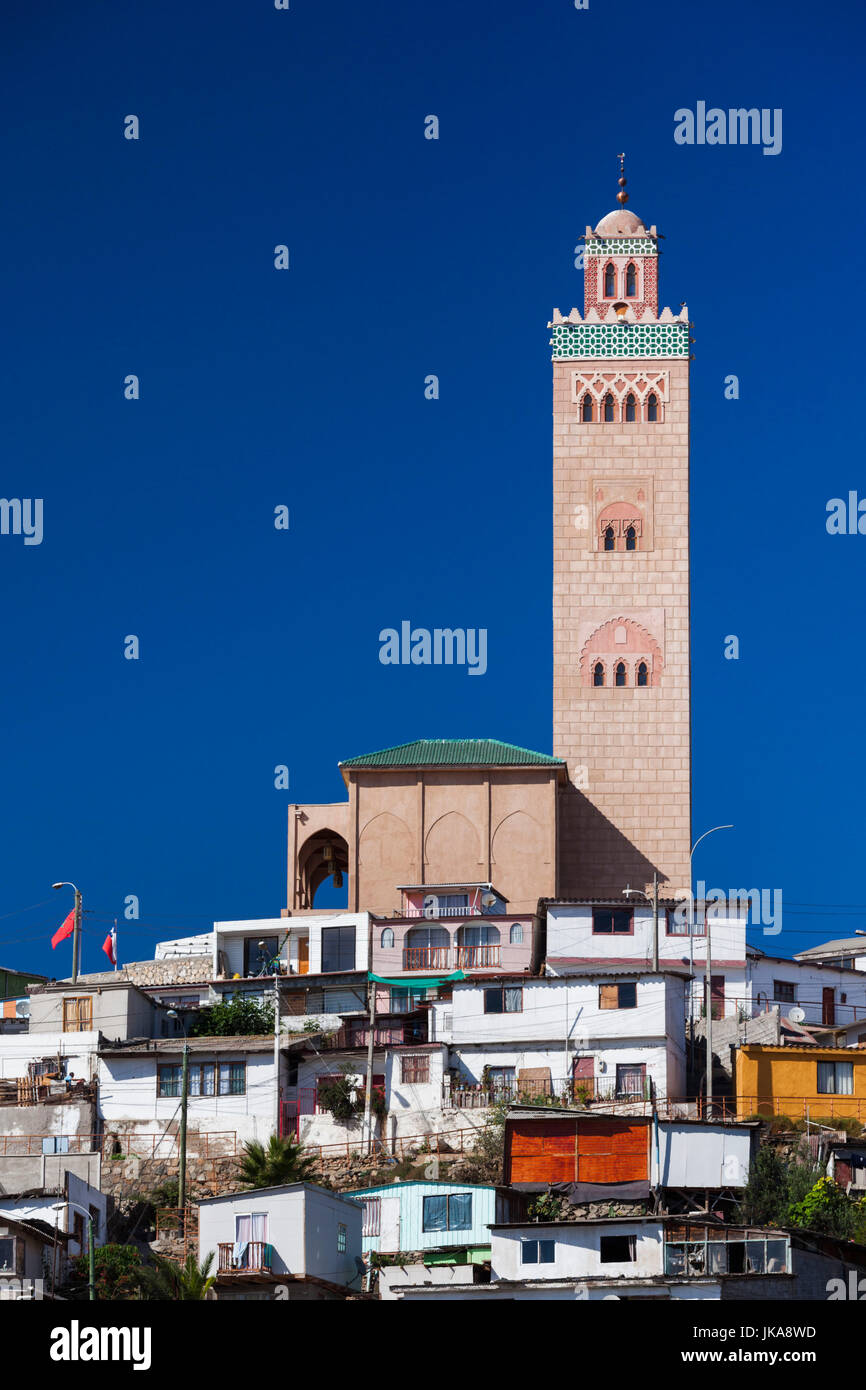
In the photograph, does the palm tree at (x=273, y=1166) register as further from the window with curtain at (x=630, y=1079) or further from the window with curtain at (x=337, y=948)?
the window with curtain at (x=337, y=948)

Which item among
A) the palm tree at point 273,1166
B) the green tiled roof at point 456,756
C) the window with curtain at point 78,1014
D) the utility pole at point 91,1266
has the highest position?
the green tiled roof at point 456,756

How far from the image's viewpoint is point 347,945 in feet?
220

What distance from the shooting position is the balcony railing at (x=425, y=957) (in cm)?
6412

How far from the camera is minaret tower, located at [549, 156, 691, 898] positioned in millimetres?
77250

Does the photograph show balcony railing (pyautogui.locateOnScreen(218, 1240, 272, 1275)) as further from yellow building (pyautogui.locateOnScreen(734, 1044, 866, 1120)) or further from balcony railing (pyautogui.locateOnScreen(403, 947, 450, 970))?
balcony railing (pyautogui.locateOnScreen(403, 947, 450, 970))

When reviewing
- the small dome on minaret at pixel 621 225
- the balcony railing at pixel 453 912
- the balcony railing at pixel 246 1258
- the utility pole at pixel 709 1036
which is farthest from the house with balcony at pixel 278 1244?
the small dome on minaret at pixel 621 225

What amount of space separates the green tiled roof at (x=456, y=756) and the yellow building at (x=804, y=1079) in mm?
21295

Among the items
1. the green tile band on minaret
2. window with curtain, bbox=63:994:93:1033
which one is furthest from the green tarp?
the green tile band on minaret

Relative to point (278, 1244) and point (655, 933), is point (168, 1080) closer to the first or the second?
point (655, 933)

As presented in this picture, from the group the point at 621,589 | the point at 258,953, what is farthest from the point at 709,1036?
the point at 621,589

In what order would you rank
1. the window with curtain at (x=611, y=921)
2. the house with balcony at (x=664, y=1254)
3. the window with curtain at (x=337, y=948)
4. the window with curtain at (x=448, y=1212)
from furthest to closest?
the window with curtain at (x=337, y=948) → the window with curtain at (x=611, y=921) → the window with curtain at (x=448, y=1212) → the house with balcony at (x=664, y=1254)

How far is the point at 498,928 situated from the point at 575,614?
1877 centimetres
